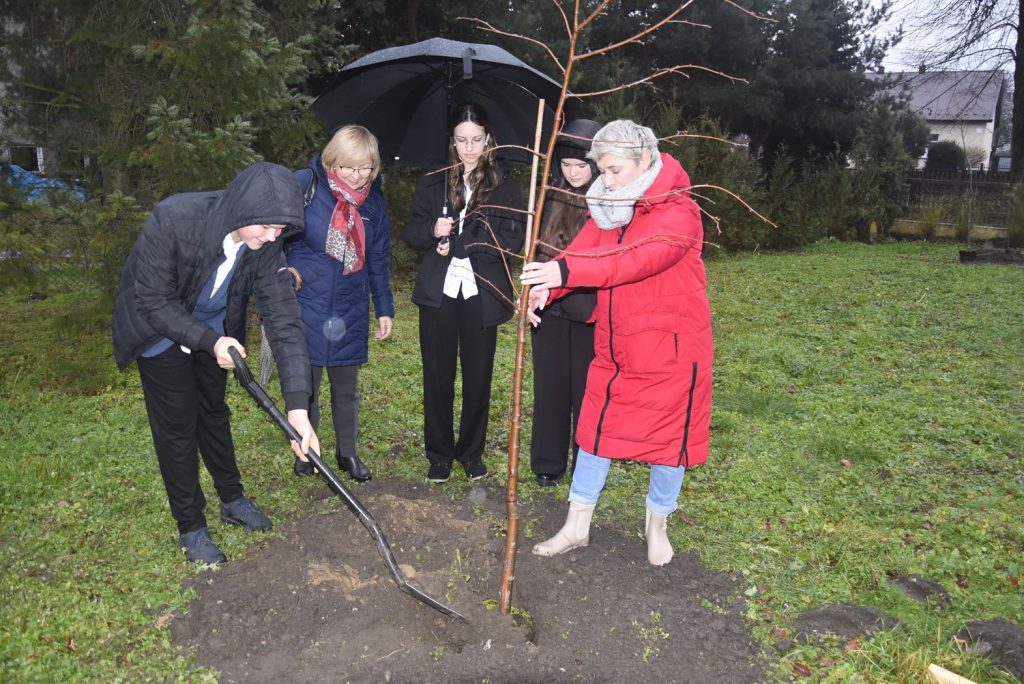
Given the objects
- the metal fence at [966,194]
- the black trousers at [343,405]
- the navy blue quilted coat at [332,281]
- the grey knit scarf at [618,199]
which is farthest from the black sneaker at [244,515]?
the metal fence at [966,194]

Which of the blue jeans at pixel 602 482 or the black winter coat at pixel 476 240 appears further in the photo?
the black winter coat at pixel 476 240

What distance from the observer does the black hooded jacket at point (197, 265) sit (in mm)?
3148

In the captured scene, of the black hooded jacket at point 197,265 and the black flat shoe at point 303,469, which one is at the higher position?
the black hooded jacket at point 197,265

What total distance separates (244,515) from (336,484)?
1.22m

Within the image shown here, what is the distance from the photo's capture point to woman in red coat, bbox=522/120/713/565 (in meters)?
3.13

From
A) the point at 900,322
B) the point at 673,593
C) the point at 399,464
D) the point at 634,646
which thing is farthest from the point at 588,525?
the point at 900,322

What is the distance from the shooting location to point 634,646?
315 cm

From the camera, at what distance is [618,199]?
3.05 metres

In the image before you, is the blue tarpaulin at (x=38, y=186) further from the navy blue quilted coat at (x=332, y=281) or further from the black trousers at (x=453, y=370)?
the black trousers at (x=453, y=370)

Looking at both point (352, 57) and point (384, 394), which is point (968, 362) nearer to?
point (384, 394)

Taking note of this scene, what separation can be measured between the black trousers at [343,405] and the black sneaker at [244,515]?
64cm

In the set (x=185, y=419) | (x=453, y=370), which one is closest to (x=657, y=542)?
(x=453, y=370)

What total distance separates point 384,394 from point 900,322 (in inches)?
238

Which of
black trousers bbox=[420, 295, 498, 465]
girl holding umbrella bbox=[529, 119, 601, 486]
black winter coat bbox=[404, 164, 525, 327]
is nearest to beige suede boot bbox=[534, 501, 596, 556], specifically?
girl holding umbrella bbox=[529, 119, 601, 486]
